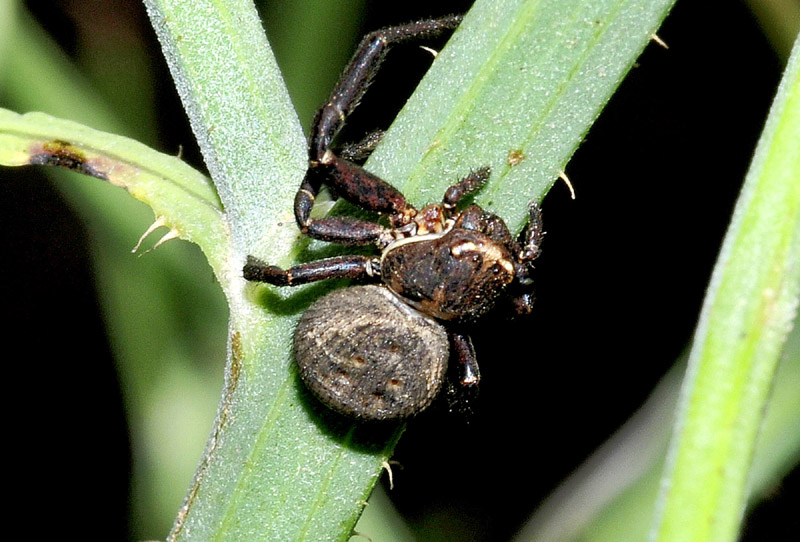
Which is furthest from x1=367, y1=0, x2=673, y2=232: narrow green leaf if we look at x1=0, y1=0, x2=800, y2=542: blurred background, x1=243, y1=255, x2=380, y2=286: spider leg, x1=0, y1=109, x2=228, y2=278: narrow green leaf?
x1=0, y1=0, x2=800, y2=542: blurred background

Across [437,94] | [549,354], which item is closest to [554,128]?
[437,94]

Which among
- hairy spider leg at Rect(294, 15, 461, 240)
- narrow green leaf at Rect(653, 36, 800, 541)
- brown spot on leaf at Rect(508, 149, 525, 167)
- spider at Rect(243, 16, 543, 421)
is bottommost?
spider at Rect(243, 16, 543, 421)

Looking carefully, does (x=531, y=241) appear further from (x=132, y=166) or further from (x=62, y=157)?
(x=62, y=157)

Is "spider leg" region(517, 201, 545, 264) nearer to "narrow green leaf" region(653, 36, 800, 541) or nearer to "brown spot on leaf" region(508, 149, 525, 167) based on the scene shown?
"brown spot on leaf" region(508, 149, 525, 167)

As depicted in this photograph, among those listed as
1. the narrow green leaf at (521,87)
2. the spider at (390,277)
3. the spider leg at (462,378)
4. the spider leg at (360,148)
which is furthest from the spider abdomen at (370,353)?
the narrow green leaf at (521,87)

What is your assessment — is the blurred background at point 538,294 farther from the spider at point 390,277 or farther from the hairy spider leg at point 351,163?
the hairy spider leg at point 351,163

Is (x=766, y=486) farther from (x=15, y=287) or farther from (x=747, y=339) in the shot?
(x=15, y=287)
